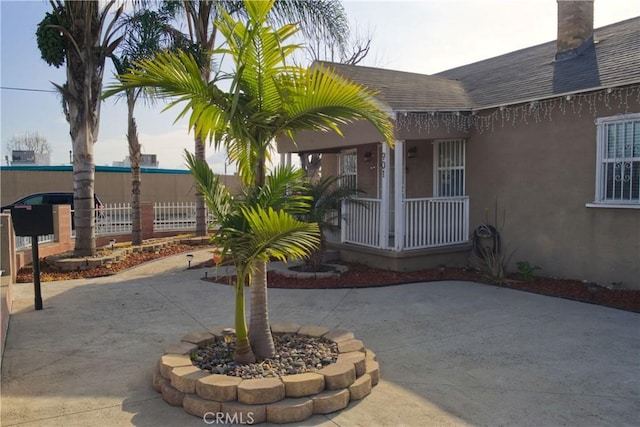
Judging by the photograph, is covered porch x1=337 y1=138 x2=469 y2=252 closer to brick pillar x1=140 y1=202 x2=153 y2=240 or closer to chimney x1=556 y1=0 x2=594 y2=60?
chimney x1=556 y1=0 x2=594 y2=60

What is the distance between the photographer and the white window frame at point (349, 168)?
1268 centimetres

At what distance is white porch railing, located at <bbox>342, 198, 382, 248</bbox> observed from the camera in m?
9.46

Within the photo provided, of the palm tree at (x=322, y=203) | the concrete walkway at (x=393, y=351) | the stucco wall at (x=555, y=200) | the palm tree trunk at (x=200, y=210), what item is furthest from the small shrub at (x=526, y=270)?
the palm tree trunk at (x=200, y=210)

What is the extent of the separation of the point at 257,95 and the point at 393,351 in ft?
9.78

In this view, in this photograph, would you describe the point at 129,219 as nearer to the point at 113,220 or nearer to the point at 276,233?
the point at 113,220

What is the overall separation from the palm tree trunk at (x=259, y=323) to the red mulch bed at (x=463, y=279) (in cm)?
253

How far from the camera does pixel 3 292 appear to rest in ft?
18.9

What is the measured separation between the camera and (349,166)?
42.7 feet

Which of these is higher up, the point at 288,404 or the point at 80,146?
the point at 80,146

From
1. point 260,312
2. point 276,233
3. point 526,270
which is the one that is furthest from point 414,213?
point 276,233

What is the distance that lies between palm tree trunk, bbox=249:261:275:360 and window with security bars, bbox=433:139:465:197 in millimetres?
6937

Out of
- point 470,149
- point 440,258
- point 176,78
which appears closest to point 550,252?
point 440,258

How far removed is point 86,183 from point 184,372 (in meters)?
7.39

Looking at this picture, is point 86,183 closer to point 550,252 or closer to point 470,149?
point 470,149
